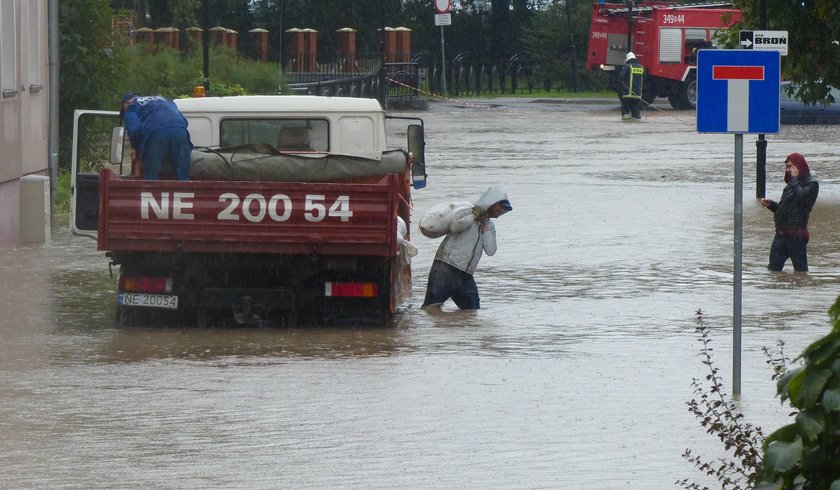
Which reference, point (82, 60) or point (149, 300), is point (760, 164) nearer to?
point (82, 60)

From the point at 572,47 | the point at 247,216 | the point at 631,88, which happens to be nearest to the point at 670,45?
the point at 631,88

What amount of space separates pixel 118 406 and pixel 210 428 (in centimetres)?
91

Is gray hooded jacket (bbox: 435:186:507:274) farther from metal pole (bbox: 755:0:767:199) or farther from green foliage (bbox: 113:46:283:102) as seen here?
green foliage (bbox: 113:46:283:102)

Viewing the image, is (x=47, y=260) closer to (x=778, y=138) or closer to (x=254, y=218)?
(x=254, y=218)

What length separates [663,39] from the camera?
50.0m

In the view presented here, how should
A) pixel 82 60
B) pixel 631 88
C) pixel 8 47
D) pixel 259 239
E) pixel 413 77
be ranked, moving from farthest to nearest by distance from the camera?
pixel 413 77 < pixel 631 88 < pixel 82 60 < pixel 8 47 < pixel 259 239

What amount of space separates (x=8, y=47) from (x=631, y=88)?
27148 millimetres

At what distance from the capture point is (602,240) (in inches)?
745

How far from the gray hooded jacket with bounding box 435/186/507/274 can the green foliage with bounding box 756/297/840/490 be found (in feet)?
32.4

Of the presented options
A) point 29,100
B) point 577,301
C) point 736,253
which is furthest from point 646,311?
point 29,100

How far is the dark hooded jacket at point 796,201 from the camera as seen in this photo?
16.0 metres

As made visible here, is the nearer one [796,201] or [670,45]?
[796,201]

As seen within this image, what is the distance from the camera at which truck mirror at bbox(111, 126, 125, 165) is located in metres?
13.8

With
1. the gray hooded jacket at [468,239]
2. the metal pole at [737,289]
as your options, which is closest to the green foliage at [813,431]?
the metal pole at [737,289]
